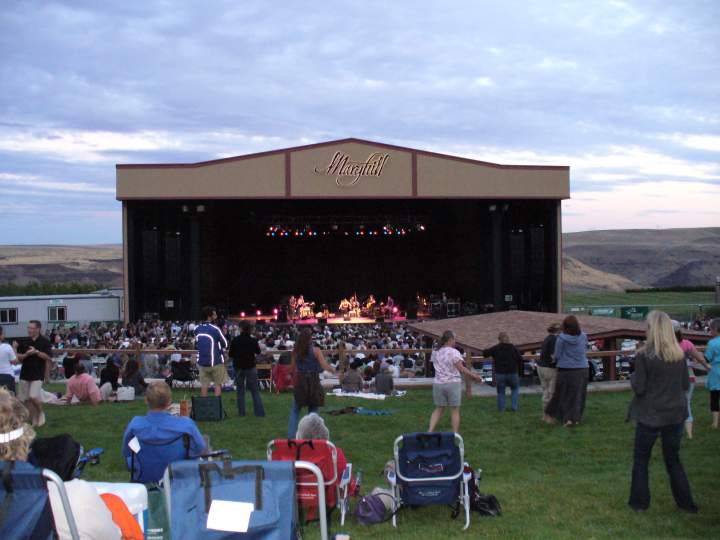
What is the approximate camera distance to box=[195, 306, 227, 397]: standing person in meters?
9.95

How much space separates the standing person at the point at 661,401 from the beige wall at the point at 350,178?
26.4 m

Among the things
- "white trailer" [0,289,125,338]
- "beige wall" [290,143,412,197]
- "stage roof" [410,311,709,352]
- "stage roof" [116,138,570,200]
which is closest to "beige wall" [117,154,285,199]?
"stage roof" [116,138,570,200]

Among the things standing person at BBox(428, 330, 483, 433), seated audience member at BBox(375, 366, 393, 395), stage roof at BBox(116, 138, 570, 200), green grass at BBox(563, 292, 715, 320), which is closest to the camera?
standing person at BBox(428, 330, 483, 433)

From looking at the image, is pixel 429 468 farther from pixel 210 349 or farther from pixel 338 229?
pixel 338 229

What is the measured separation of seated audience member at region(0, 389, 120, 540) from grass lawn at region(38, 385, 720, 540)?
1.85 m

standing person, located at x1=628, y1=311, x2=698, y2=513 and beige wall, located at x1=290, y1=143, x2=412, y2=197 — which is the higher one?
beige wall, located at x1=290, y1=143, x2=412, y2=197

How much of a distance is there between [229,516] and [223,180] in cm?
2855

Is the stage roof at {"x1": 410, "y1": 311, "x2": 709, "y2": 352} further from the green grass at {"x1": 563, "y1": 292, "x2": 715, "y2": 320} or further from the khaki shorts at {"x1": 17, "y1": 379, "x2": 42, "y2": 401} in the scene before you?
the green grass at {"x1": 563, "y1": 292, "x2": 715, "y2": 320}

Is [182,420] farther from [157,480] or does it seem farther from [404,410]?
[404,410]

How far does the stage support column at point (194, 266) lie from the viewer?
3209cm

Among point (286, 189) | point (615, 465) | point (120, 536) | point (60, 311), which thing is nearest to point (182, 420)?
point (120, 536)

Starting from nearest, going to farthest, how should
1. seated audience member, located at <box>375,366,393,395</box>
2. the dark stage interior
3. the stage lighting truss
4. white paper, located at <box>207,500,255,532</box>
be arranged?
white paper, located at <box>207,500,255,532</box> < seated audience member, located at <box>375,366,393,395</box> < the dark stage interior < the stage lighting truss

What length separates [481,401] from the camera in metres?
11.4

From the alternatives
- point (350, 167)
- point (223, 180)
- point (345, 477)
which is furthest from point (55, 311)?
point (345, 477)
